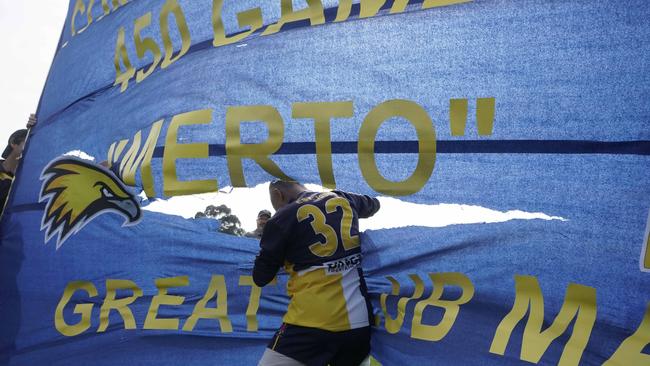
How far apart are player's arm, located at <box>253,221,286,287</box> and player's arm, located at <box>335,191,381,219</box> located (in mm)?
327

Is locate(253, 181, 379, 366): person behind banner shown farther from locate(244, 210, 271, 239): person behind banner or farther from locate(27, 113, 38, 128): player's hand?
locate(27, 113, 38, 128): player's hand

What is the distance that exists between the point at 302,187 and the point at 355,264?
505 mm

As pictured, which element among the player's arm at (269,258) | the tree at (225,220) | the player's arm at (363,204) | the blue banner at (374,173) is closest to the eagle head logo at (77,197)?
the blue banner at (374,173)

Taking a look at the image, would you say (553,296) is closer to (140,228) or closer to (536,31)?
(536,31)

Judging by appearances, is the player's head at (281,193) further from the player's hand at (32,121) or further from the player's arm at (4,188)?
the player's arm at (4,188)

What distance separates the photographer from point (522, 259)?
269 cm

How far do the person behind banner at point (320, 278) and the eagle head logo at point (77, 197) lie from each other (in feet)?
2.79

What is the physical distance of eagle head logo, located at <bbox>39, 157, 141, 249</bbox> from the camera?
3.84m

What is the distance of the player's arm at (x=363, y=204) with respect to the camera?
3.25 metres

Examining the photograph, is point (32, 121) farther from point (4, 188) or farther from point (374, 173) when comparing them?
point (374, 173)

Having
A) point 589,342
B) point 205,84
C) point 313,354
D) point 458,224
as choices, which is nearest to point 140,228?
point 205,84

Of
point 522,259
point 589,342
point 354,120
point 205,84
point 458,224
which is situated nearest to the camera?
point 589,342

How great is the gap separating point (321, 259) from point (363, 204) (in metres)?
0.29

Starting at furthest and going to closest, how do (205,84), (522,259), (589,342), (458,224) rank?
(205,84), (458,224), (522,259), (589,342)
